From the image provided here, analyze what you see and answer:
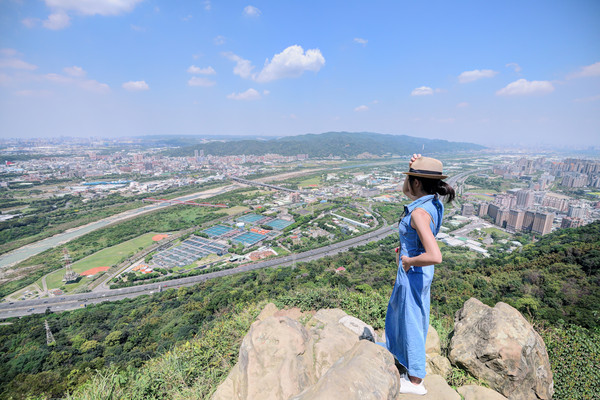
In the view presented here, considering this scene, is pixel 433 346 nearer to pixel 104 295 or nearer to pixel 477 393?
pixel 477 393

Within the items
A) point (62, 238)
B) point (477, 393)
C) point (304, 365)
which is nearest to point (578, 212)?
point (477, 393)

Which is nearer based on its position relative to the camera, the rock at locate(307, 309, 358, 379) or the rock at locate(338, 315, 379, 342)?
the rock at locate(307, 309, 358, 379)

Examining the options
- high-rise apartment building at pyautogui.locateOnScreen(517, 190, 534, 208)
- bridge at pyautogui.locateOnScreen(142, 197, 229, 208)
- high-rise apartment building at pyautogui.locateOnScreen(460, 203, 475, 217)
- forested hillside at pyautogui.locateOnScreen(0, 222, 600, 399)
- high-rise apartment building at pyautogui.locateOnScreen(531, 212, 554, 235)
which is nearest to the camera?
forested hillside at pyautogui.locateOnScreen(0, 222, 600, 399)

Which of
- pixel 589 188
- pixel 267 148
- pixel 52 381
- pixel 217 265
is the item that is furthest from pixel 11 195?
pixel 589 188

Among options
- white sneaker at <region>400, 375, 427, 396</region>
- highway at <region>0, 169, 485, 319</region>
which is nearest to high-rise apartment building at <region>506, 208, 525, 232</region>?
highway at <region>0, 169, 485, 319</region>

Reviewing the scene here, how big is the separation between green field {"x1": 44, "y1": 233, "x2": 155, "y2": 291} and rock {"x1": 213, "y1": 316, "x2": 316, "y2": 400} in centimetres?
1986

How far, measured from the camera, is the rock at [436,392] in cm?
178

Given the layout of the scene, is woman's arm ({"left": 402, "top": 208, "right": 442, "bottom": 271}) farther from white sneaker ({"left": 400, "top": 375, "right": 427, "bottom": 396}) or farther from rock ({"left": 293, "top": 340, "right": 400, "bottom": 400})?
white sneaker ({"left": 400, "top": 375, "right": 427, "bottom": 396})

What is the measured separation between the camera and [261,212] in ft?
100

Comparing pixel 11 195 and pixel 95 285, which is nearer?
pixel 95 285

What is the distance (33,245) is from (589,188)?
72.9 metres

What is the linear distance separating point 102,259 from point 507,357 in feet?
80.7

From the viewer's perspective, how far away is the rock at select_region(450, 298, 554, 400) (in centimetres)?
222

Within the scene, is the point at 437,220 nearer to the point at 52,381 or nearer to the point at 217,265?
the point at 52,381
